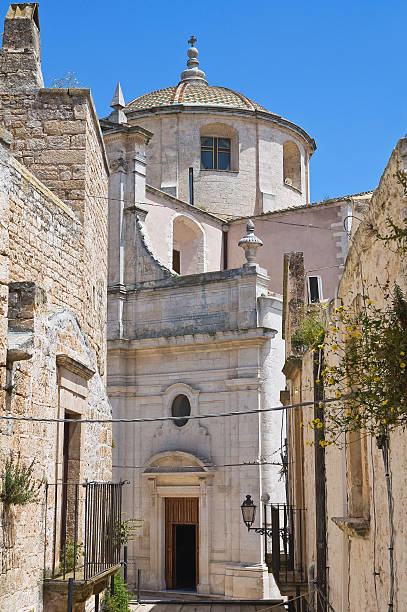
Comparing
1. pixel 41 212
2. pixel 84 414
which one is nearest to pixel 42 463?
pixel 84 414

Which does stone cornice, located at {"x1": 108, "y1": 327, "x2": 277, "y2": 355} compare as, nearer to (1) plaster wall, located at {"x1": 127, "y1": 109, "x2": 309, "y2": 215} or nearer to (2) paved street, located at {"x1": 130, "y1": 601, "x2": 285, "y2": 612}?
(1) plaster wall, located at {"x1": 127, "y1": 109, "x2": 309, "y2": 215}

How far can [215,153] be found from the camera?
26.6 meters

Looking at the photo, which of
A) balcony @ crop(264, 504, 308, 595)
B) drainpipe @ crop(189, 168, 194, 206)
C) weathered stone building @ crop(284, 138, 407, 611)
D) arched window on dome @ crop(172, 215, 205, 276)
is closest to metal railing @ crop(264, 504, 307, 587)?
balcony @ crop(264, 504, 308, 595)

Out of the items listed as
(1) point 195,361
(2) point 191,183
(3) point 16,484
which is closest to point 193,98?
(2) point 191,183

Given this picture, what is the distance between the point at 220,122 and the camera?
26.2 metres

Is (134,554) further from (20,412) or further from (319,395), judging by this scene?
(20,412)

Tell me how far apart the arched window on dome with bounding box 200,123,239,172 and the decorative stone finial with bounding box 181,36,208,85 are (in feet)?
11.5

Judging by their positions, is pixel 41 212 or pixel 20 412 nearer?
pixel 20 412

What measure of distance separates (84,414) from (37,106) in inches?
144

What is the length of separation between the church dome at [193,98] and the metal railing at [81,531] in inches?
747

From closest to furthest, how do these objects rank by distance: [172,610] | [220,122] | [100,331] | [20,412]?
[20,412]
[100,331]
[172,610]
[220,122]

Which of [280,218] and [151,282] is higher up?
[280,218]

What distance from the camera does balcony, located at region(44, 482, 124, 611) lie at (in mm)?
7543

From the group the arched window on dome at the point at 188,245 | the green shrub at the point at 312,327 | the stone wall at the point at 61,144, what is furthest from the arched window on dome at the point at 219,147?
the stone wall at the point at 61,144
